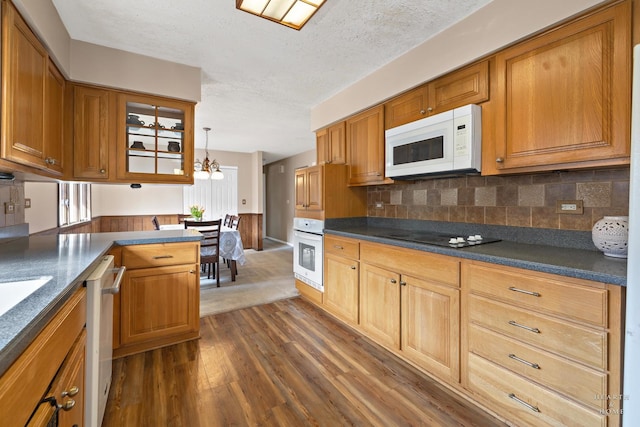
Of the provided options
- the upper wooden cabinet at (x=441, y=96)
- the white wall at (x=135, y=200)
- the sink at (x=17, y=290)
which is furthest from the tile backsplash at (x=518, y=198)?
the white wall at (x=135, y=200)

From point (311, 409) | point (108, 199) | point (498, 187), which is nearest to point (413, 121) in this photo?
point (498, 187)

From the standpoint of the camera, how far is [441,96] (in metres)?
2.24

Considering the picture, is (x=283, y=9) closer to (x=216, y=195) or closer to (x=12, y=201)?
(x=12, y=201)

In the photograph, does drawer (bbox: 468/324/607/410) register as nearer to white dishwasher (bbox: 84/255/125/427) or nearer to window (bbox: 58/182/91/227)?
white dishwasher (bbox: 84/255/125/427)

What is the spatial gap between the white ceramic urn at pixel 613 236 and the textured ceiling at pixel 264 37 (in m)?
1.49

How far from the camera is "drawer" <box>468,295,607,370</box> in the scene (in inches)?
48.8

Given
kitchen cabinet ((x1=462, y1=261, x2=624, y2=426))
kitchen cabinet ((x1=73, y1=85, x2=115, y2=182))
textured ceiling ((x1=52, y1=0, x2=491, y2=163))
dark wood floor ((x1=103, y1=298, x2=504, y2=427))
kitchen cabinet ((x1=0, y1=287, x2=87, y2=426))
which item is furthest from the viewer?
kitchen cabinet ((x1=73, y1=85, x2=115, y2=182))

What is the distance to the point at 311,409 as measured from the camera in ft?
5.50

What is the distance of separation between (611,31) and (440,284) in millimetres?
1557

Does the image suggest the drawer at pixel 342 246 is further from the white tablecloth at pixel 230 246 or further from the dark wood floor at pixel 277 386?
the white tablecloth at pixel 230 246

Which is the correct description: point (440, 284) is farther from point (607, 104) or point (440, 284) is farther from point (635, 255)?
point (607, 104)

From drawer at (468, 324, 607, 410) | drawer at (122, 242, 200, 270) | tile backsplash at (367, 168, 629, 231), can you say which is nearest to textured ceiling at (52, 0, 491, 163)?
tile backsplash at (367, 168, 629, 231)

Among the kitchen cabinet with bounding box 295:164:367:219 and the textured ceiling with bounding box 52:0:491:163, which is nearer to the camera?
the textured ceiling with bounding box 52:0:491:163

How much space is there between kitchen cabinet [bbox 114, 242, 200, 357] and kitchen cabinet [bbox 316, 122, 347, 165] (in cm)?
180
